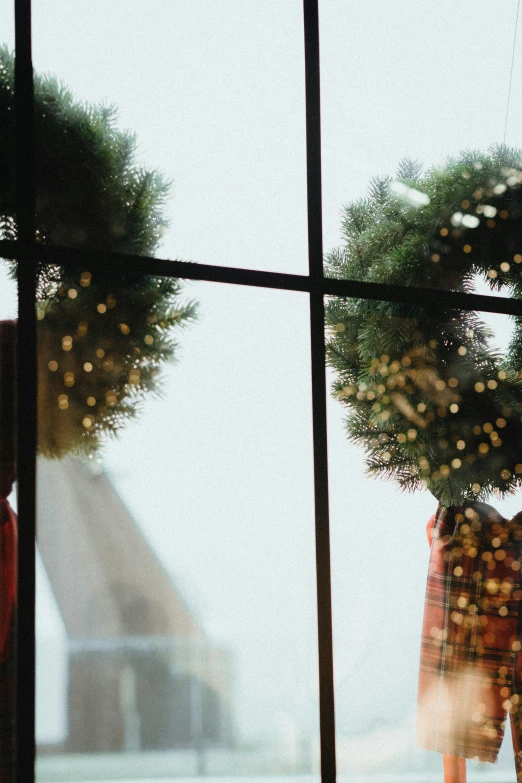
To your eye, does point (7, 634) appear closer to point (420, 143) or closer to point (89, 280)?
point (89, 280)

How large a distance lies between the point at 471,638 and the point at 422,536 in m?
0.26

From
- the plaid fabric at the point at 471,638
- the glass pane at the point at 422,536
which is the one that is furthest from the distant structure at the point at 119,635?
the plaid fabric at the point at 471,638

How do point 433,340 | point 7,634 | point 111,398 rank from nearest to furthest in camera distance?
point 7,634 < point 111,398 < point 433,340

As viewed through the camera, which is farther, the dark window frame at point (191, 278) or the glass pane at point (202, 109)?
the glass pane at point (202, 109)

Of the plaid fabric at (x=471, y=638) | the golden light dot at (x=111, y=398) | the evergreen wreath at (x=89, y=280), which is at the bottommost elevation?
the plaid fabric at (x=471, y=638)

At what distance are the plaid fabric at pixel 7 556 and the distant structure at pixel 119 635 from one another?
6cm

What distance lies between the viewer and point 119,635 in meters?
1.44

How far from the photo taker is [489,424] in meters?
1.82

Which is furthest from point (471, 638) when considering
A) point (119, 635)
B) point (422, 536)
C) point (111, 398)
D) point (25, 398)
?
point (25, 398)

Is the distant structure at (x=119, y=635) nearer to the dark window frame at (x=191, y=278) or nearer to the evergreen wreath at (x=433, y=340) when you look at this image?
the dark window frame at (x=191, y=278)

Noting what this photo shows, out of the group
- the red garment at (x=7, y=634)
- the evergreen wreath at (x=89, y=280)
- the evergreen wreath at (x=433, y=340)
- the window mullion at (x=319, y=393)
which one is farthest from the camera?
the evergreen wreath at (x=433, y=340)

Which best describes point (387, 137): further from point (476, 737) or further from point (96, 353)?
point (476, 737)

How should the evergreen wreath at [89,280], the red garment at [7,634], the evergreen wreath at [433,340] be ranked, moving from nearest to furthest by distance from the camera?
the red garment at [7,634], the evergreen wreath at [89,280], the evergreen wreath at [433,340]

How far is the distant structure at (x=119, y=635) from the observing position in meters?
1.39
